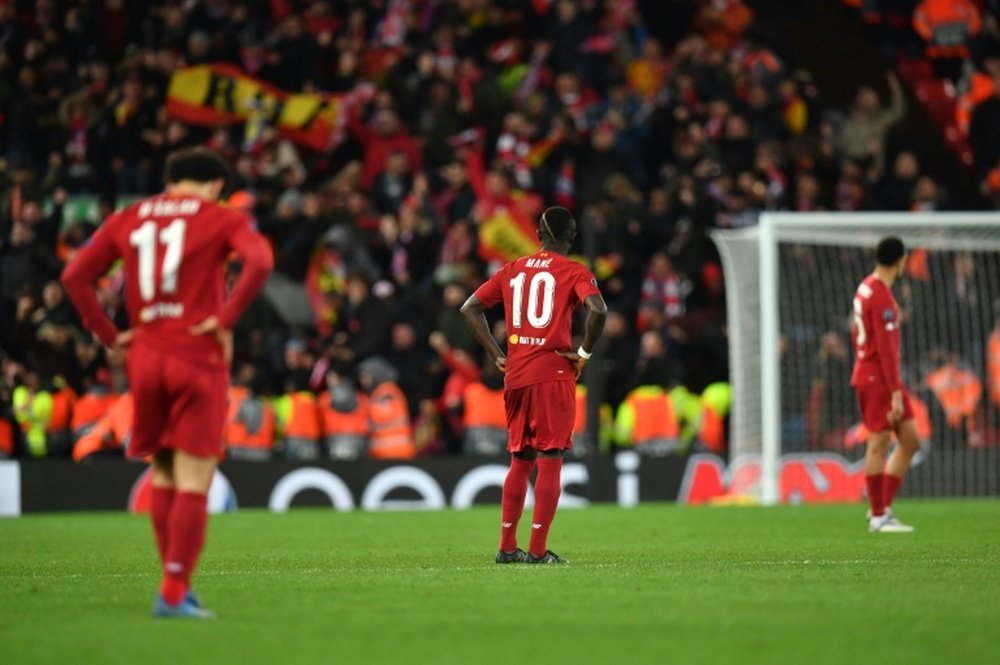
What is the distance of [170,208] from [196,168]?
0.71 ft

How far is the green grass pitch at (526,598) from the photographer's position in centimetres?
626

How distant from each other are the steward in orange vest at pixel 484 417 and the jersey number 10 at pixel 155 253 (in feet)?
41.0

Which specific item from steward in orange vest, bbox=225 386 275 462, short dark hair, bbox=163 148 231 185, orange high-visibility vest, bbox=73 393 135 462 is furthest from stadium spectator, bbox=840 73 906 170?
short dark hair, bbox=163 148 231 185

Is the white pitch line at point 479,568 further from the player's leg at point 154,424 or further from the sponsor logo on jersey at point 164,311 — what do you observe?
the sponsor logo on jersey at point 164,311

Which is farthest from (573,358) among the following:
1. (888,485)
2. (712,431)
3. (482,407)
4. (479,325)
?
(712,431)

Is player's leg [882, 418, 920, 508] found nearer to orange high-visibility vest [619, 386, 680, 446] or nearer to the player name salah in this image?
orange high-visibility vest [619, 386, 680, 446]

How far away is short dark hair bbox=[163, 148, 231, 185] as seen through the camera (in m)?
7.57

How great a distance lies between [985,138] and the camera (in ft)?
75.6

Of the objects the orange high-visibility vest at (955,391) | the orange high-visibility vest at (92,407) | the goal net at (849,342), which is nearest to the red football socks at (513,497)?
the goal net at (849,342)

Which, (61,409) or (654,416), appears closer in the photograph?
(61,409)

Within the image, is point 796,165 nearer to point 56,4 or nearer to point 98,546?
point 56,4

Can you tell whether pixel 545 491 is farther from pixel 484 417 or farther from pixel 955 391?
pixel 955 391

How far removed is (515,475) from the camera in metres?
10.3

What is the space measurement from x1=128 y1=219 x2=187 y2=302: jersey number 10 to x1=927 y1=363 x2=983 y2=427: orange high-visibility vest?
1424cm
